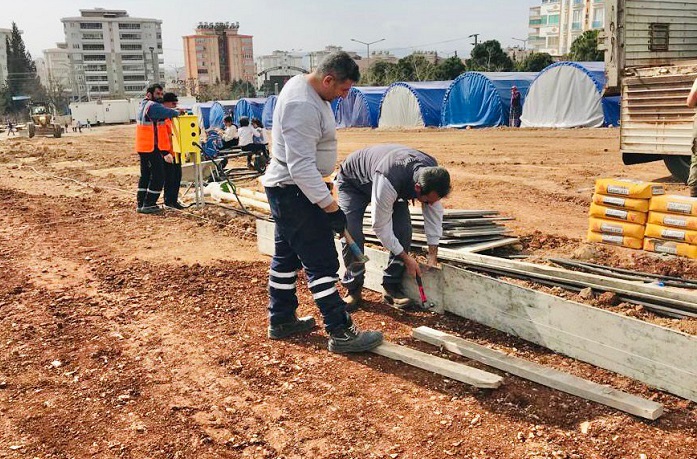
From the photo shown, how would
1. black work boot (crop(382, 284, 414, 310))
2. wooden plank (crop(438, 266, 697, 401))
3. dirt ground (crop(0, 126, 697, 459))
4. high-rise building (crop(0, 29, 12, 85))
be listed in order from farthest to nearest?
high-rise building (crop(0, 29, 12, 85)) → black work boot (crop(382, 284, 414, 310)) → wooden plank (crop(438, 266, 697, 401)) → dirt ground (crop(0, 126, 697, 459))

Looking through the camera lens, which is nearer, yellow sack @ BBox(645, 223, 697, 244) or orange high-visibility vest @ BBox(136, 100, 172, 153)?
yellow sack @ BBox(645, 223, 697, 244)

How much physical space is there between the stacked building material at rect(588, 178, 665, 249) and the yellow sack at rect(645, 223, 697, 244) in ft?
0.38

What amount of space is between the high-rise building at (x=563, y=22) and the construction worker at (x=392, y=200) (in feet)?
325

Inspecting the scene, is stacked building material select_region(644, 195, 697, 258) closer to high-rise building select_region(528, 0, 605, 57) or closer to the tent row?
the tent row

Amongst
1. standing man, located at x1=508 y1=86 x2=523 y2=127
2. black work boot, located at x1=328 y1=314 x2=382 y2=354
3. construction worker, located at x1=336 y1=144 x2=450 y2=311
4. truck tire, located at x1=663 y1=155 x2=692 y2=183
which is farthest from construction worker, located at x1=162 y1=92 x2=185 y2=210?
standing man, located at x1=508 y1=86 x2=523 y2=127

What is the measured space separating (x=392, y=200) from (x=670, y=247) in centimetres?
376

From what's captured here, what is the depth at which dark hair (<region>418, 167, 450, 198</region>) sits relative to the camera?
4434mm

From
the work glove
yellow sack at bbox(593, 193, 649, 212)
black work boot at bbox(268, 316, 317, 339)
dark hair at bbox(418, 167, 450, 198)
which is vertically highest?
dark hair at bbox(418, 167, 450, 198)

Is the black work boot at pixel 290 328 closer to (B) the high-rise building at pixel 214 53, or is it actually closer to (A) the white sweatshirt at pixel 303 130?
(A) the white sweatshirt at pixel 303 130

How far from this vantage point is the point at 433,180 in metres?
4.44

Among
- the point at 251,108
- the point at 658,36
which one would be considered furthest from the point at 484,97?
the point at 658,36

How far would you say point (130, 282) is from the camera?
20.5 ft

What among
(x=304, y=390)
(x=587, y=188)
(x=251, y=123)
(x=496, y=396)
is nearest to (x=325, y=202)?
(x=304, y=390)

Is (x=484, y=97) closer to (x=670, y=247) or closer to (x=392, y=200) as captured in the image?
(x=670, y=247)
